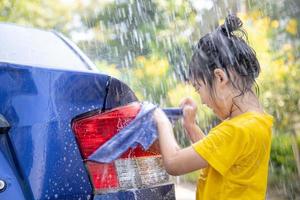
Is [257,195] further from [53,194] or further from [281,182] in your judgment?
[281,182]

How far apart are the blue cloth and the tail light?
0.06 feet

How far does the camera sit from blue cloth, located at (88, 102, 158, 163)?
216cm

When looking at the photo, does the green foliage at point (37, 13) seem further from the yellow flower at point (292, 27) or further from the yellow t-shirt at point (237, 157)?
the yellow t-shirt at point (237, 157)

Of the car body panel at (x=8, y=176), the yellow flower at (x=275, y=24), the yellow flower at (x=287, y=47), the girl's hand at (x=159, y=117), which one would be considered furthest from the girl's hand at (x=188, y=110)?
the yellow flower at (x=275, y=24)

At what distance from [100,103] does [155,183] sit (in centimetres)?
43

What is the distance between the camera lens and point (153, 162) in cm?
237

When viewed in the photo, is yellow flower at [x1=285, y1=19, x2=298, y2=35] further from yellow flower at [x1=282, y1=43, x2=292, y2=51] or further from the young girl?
the young girl

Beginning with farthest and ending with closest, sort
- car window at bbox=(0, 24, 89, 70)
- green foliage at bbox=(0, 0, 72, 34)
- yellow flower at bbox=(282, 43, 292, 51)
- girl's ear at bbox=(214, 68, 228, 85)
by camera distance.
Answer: green foliage at bbox=(0, 0, 72, 34), yellow flower at bbox=(282, 43, 292, 51), car window at bbox=(0, 24, 89, 70), girl's ear at bbox=(214, 68, 228, 85)

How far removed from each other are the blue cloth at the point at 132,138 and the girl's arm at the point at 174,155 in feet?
0.13

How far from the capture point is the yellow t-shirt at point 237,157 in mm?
2180

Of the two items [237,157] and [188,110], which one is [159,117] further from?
[237,157]

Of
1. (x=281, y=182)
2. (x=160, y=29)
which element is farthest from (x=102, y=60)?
(x=281, y=182)

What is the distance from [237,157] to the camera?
7.22 ft

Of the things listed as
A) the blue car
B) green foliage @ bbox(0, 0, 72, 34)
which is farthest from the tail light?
green foliage @ bbox(0, 0, 72, 34)
